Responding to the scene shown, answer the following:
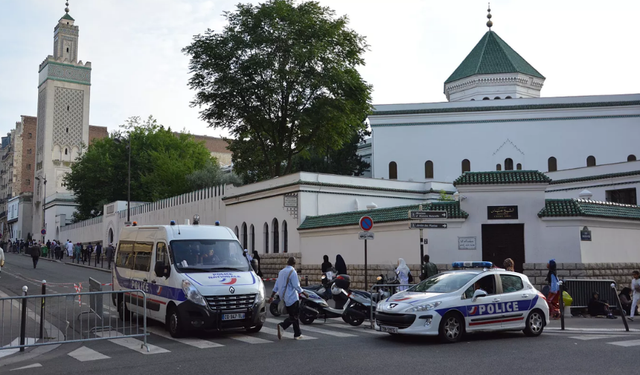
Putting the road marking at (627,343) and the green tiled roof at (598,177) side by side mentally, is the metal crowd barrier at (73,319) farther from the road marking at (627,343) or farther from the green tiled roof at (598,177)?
the green tiled roof at (598,177)

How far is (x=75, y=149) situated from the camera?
9375 centimetres

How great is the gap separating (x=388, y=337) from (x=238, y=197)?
964 inches

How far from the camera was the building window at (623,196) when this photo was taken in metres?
33.1

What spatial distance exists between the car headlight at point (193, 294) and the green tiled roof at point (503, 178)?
12048 mm

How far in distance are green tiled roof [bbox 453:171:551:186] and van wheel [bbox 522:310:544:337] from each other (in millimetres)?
9034

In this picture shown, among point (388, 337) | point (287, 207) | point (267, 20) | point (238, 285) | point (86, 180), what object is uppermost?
point (267, 20)

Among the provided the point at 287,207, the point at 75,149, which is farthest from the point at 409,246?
the point at 75,149

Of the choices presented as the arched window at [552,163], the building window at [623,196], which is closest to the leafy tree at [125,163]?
the arched window at [552,163]

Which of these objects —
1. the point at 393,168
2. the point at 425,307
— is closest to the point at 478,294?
the point at 425,307

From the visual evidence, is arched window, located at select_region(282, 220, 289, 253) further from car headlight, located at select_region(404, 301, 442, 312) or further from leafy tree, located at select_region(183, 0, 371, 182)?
car headlight, located at select_region(404, 301, 442, 312)

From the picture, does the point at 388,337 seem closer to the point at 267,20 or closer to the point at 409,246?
the point at 409,246

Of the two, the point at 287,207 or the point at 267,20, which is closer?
the point at 287,207

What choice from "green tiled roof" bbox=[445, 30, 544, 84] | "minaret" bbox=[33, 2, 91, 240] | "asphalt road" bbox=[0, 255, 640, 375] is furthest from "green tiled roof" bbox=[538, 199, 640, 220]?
"minaret" bbox=[33, 2, 91, 240]

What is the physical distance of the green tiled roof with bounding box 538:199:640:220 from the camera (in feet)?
71.3
